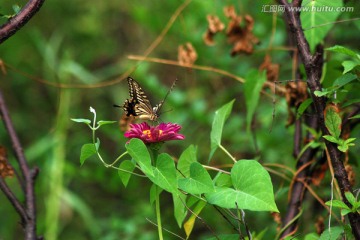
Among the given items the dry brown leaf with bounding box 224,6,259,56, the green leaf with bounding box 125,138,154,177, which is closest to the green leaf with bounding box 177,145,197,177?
the green leaf with bounding box 125,138,154,177

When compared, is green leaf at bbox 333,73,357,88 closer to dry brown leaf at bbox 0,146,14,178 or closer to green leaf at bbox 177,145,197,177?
green leaf at bbox 177,145,197,177

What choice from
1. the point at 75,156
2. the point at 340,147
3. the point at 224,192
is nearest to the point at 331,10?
the point at 340,147

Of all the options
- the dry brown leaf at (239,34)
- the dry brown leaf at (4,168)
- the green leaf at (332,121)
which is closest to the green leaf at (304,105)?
the green leaf at (332,121)

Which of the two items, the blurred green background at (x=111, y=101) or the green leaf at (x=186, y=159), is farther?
the blurred green background at (x=111, y=101)

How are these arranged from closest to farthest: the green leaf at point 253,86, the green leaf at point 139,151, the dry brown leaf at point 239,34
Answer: the green leaf at point 139,151 → the green leaf at point 253,86 → the dry brown leaf at point 239,34

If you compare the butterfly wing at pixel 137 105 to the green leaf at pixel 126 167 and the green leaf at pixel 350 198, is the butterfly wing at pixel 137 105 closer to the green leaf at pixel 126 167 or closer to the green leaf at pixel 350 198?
the green leaf at pixel 126 167

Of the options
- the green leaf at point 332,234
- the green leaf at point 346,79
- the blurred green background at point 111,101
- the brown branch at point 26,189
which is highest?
the green leaf at point 346,79
